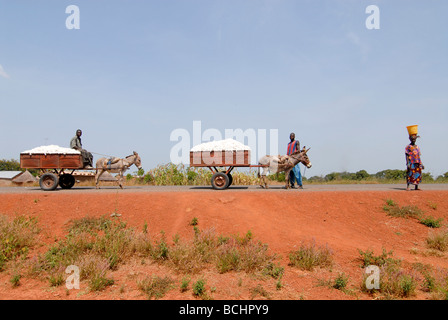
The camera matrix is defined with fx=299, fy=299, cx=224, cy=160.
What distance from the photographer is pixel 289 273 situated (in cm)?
655

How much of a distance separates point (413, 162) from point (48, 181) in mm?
17166

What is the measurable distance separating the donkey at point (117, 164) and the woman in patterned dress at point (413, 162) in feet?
43.0

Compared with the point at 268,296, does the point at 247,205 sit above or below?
above

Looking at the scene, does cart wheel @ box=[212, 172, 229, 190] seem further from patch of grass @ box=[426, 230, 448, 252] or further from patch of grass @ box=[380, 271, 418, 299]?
patch of grass @ box=[380, 271, 418, 299]

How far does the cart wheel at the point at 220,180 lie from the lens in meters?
13.8

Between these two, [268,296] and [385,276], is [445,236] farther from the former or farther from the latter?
[268,296]

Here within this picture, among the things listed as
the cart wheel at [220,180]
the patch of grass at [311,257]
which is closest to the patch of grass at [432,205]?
the patch of grass at [311,257]

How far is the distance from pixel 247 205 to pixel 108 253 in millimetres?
4641

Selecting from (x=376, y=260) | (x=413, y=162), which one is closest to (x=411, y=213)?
(x=376, y=260)

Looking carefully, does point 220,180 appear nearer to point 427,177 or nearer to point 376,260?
point 376,260

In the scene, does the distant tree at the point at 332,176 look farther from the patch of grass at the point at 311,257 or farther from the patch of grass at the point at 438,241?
the patch of grass at the point at 311,257
